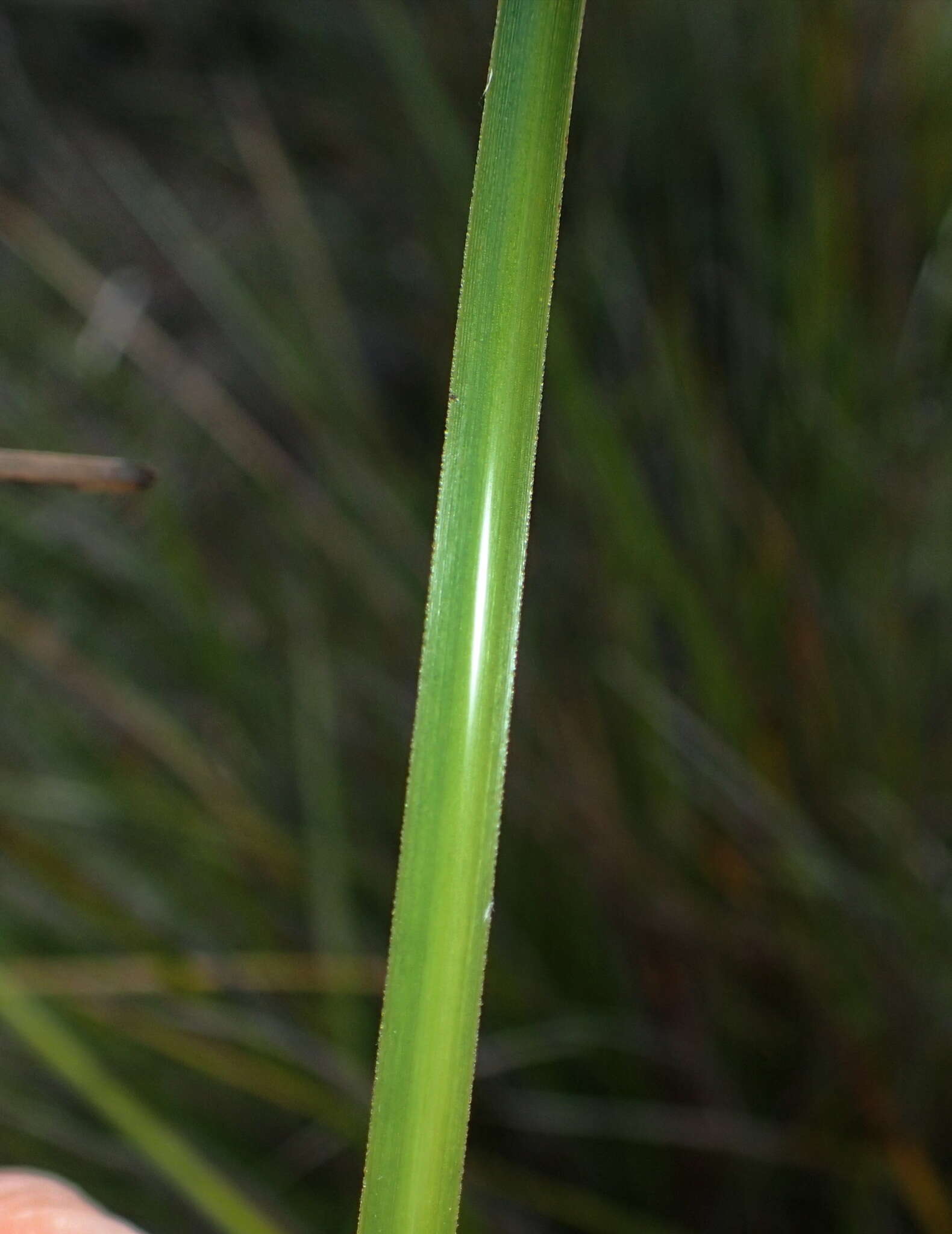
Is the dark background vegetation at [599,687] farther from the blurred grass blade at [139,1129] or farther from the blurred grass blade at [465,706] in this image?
the blurred grass blade at [465,706]

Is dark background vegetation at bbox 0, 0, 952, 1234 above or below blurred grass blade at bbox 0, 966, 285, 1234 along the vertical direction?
above

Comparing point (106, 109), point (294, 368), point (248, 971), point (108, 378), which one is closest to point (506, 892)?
point (248, 971)

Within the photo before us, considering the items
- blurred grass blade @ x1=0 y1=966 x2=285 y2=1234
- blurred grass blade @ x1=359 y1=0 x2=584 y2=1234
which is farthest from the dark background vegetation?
blurred grass blade @ x1=359 y1=0 x2=584 y2=1234

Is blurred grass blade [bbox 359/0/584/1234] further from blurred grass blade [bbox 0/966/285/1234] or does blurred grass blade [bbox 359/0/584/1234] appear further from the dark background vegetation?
the dark background vegetation

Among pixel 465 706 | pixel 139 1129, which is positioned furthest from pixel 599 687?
pixel 465 706

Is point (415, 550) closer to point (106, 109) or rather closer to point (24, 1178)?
point (24, 1178)

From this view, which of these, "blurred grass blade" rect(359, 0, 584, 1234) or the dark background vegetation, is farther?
the dark background vegetation

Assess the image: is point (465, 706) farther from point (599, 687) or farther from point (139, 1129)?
point (599, 687)
